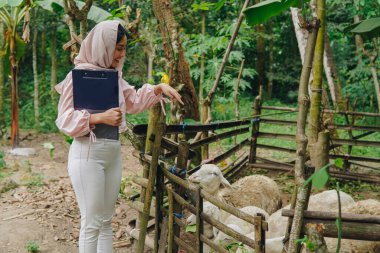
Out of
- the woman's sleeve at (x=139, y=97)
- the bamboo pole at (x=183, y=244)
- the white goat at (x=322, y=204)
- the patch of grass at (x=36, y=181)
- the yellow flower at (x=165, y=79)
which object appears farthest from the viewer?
the patch of grass at (x=36, y=181)

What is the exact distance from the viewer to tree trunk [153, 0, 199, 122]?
181 inches

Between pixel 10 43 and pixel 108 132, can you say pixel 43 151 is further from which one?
pixel 108 132

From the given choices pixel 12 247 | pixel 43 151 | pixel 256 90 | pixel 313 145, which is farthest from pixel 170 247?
pixel 256 90

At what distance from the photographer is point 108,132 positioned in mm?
2812

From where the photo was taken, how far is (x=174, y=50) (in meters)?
4.62

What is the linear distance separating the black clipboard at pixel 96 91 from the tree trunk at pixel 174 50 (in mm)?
1745

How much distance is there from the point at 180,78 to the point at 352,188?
3.22 meters

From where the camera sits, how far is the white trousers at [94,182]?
2752mm

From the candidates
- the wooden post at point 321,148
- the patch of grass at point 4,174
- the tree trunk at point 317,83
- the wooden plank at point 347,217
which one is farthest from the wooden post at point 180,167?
the patch of grass at point 4,174

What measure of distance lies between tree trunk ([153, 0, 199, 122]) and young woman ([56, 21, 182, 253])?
5.28ft

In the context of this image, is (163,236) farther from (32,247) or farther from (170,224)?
(32,247)

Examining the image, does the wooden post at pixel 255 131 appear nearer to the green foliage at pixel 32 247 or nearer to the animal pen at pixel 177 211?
the animal pen at pixel 177 211

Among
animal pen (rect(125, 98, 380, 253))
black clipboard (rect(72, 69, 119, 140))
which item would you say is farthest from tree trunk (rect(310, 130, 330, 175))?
black clipboard (rect(72, 69, 119, 140))

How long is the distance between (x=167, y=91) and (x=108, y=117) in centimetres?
53
